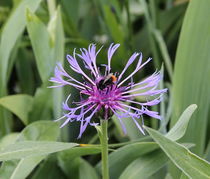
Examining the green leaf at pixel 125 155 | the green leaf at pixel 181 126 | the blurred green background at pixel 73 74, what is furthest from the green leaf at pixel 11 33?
the green leaf at pixel 181 126

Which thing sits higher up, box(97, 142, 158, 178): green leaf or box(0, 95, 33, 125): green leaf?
box(0, 95, 33, 125): green leaf

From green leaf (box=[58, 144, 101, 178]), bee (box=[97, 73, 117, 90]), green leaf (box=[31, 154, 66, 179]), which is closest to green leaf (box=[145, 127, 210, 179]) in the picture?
bee (box=[97, 73, 117, 90])

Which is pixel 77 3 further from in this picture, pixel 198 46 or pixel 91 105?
pixel 91 105

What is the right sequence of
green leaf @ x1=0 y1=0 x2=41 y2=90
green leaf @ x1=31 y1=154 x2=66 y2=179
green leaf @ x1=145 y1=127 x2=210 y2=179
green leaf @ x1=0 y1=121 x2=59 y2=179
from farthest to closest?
green leaf @ x1=0 y1=0 x2=41 y2=90
green leaf @ x1=31 y1=154 x2=66 y2=179
green leaf @ x1=0 y1=121 x2=59 y2=179
green leaf @ x1=145 y1=127 x2=210 y2=179

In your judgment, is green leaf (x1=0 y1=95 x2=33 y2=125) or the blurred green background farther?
green leaf (x1=0 y1=95 x2=33 y2=125)

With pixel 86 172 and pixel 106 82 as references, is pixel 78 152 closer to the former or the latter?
pixel 86 172

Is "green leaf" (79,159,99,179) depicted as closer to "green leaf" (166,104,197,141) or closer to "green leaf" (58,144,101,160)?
"green leaf" (58,144,101,160)
